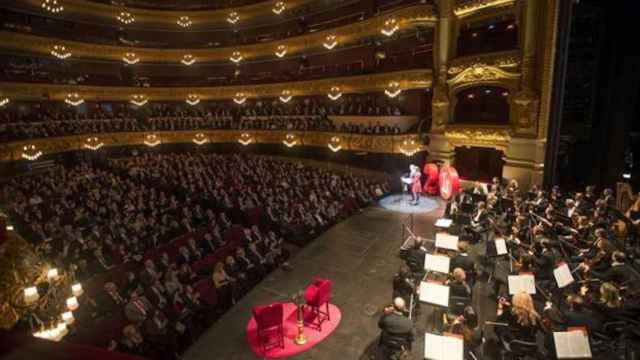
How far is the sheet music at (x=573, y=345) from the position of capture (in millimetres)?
4795

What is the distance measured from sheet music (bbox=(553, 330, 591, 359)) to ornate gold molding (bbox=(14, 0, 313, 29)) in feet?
90.0

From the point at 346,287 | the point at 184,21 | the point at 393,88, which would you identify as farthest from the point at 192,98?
the point at 346,287

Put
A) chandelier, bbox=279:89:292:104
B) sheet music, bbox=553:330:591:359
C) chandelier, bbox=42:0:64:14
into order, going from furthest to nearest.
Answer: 1. chandelier, bbox=279:89:292:104
2. chandelier, bbox=42:0:64:14
3. sheet music, bbox=553:330:591:359

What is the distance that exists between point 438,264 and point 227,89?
A: 28.1 metres

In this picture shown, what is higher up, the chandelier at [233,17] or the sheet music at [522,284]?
the chandelier at [233,17]

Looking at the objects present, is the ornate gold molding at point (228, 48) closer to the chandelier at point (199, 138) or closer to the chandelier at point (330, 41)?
the chandelier at point (330, 41)

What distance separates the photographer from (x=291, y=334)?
25.7 feet

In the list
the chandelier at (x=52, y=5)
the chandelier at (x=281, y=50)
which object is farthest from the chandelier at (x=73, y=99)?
the chandelier at (x=281, y=50)

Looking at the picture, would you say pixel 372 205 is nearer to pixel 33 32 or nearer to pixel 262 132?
pixel 262 132

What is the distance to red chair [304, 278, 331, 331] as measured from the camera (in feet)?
25.7

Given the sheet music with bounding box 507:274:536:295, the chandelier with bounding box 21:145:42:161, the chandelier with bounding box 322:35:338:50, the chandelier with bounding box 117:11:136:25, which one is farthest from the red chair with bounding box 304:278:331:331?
the chandelier with bounding box 117:11:136:25

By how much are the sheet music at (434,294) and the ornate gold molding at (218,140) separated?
47.1ft

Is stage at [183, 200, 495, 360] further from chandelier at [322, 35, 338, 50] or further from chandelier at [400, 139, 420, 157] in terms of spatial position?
chandelier at [322, 35, 338, 50]

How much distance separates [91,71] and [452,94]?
2875cm
